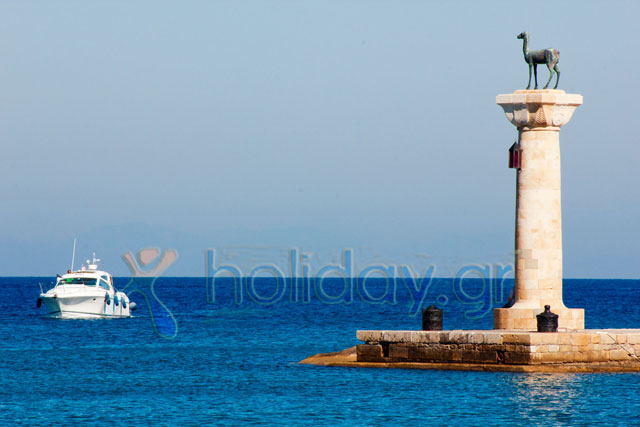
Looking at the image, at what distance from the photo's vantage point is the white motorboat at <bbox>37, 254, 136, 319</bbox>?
73188 millimetres

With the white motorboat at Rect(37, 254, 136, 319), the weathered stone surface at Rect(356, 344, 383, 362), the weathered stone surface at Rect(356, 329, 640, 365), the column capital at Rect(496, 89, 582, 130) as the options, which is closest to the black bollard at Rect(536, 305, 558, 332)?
the weathered stone surface at Rect(356, 329, 640, 365)

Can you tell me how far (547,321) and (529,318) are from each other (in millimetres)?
2054

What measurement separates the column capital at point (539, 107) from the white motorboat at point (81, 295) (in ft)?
151

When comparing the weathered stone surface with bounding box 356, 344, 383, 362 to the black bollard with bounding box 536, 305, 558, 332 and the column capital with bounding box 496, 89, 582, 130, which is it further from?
the column capital with bounding box 496, 89, 582, 130

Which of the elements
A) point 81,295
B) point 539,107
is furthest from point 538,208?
point 81,295

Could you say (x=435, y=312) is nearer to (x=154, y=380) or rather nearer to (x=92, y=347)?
(x=154, y=380)

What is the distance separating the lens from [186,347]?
5281cm

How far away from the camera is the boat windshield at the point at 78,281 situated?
243ft

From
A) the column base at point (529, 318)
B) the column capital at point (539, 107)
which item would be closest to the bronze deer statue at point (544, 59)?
the column capital at point (539, 107)

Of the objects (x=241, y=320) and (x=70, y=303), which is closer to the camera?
(x=70, y=303)

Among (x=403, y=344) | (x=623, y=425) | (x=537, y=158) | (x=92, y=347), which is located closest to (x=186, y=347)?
(x=92, y=347)

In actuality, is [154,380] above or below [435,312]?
below

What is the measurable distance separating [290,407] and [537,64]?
13.5m

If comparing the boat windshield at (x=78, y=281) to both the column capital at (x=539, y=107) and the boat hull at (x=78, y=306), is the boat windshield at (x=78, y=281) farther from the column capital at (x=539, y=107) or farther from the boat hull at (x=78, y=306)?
the column capital at (x=539, y=107)
